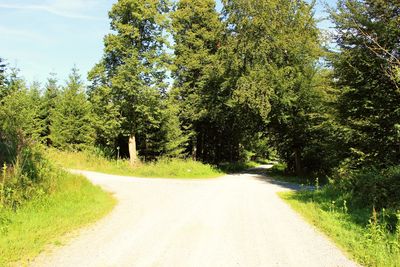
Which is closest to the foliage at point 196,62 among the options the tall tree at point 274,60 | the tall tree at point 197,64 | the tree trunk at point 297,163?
the tall tree at point 197,64

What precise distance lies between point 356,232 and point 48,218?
6.77 m

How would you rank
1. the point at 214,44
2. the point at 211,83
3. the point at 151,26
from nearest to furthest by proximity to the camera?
the point at 151,26 → the point at 211,83 → the point at 214,44

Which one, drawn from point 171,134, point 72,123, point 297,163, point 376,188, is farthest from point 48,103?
point 376,188

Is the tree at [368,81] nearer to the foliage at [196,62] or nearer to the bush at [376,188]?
the bush at [376,188]

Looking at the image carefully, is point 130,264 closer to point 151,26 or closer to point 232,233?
point 232,233

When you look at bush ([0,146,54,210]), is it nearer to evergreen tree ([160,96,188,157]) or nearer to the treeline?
the treeline

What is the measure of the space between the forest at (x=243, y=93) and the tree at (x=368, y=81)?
0.13ft

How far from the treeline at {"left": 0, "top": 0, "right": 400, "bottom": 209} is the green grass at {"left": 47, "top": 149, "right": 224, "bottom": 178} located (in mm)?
2262

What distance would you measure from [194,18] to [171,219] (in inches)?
1072

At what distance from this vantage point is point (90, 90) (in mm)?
29016

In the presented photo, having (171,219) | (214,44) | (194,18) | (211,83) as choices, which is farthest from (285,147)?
(171,219)

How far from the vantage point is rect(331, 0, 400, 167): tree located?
471 inches

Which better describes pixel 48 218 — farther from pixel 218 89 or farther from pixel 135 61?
pixel 218 89

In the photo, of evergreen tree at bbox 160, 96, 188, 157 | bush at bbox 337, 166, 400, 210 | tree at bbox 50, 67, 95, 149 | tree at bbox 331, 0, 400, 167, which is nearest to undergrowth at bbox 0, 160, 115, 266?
bush at bbox 337, 166, 400, 210
